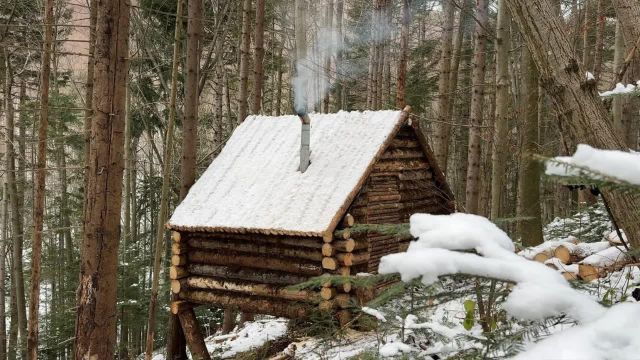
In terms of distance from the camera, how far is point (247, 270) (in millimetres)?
8453

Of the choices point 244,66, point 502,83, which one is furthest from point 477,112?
point 244,66

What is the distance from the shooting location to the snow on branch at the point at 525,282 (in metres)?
1.29

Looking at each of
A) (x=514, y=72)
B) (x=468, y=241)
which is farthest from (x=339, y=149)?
(x=514, y=72)

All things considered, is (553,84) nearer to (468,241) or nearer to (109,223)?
(468,241)

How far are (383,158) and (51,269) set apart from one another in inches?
590

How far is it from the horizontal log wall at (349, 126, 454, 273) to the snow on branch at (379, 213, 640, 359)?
6.28m

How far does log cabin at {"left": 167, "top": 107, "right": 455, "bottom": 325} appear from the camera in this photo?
7750 millimetres

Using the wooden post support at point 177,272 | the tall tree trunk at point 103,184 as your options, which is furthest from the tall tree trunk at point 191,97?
the tall tree trunk at point 103,184

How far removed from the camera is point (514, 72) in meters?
20.2

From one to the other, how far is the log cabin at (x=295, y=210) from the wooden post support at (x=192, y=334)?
36cm

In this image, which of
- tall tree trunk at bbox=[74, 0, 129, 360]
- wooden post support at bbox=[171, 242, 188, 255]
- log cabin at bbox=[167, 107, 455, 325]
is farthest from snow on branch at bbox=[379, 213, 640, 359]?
wooden post support at bbox=[171, 242, 188, 255]

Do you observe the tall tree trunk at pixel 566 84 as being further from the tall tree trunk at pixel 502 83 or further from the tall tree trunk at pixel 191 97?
the tall tree trunk at pixel 191 97

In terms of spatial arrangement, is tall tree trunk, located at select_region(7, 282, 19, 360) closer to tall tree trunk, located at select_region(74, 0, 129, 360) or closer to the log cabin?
the log cabin

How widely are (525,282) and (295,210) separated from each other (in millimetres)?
6441
